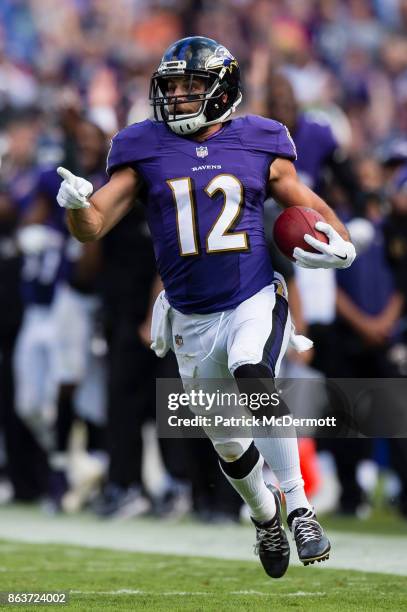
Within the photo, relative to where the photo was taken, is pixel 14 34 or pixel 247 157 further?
pixel 14 34

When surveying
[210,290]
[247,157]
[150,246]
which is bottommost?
[150,246]

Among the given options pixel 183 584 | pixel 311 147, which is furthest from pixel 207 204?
pixel 311 147

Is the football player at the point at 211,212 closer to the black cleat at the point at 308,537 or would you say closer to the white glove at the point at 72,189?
the white glove at the point at 72,189

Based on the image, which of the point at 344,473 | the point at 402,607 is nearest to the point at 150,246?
the point at 344,473

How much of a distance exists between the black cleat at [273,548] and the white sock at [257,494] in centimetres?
3

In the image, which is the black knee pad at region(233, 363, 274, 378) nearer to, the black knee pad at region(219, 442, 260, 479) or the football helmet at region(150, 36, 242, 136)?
the black knee pad at region(219, 442, 260, 479)

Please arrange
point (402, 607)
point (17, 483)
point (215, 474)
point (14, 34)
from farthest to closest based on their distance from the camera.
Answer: point (14, 34) < point (17, 483) < point (215, 474) < point (402, 607)

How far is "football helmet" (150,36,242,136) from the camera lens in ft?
18.5

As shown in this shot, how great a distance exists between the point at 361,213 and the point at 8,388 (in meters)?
3.12

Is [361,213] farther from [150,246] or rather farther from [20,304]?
[20,304]

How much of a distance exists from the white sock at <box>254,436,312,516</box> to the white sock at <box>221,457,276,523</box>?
22 cm

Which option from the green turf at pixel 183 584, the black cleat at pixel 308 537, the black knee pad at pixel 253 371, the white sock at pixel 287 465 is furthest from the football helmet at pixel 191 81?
the green turf at pixel 183 584

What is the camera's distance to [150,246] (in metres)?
8.75

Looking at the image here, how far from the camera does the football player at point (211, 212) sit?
5562 mm
